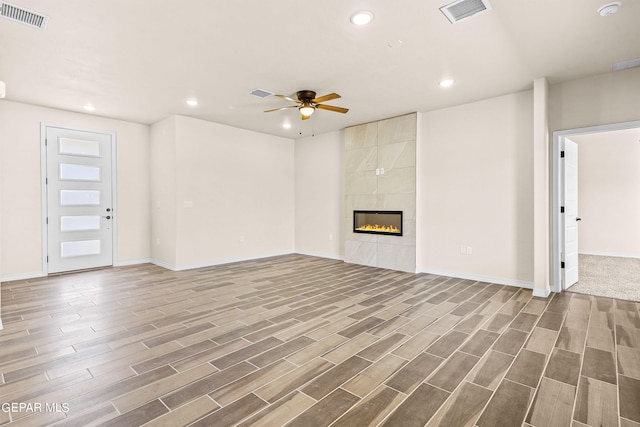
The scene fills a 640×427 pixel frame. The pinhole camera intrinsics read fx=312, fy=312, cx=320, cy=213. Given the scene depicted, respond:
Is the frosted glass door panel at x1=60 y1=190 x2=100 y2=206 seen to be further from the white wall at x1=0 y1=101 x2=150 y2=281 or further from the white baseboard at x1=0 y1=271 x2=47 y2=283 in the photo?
the white baseboard at x1=0 y1=271 x2=47 y2=283

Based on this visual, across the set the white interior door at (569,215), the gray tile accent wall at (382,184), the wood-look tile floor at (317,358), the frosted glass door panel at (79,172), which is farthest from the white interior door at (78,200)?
the white interior door at (569,215)

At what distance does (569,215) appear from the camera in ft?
14.6

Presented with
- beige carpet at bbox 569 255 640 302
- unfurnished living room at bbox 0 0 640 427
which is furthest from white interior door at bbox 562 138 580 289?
beige carpet at bbox 569 255 640 302

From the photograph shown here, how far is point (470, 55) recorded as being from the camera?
11.4ft

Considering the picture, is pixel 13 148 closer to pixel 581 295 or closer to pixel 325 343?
pixel 325 343

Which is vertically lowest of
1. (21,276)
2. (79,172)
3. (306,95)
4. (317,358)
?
(317,358)

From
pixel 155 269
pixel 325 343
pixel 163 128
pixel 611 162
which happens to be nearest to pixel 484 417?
pixel 325 343

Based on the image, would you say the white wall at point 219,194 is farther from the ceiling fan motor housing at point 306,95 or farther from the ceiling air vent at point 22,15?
the ceiling air vent at point 22,15

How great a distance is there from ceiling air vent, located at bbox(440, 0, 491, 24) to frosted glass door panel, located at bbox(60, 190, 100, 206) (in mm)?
6348

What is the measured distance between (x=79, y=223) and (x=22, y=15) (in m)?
4.02

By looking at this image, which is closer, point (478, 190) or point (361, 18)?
point (361, 18)

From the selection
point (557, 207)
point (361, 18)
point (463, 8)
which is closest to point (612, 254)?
point (557, 207)

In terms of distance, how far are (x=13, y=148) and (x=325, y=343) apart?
5910mm

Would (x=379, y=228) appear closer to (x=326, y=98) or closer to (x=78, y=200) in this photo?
(x=326, y=98)
